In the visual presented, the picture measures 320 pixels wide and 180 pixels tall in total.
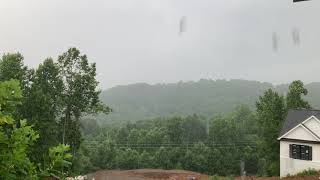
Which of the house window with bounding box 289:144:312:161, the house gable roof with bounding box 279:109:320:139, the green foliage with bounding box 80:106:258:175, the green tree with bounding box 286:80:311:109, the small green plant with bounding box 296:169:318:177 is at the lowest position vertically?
the green foliage with bounding box 80:106:258:175

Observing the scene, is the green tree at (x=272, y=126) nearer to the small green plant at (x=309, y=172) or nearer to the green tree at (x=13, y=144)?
the small green plant at (x=309, y=172)

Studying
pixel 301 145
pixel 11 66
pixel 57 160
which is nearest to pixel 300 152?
pixel 301 145

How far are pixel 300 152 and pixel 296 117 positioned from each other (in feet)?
12.1

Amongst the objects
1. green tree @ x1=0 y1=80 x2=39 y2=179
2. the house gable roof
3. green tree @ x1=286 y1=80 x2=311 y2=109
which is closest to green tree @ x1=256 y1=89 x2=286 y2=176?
green tree @ x1=286 y1=80 x2=311 y2=109

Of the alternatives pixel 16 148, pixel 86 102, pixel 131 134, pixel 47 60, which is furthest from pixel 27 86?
pixel 131 134

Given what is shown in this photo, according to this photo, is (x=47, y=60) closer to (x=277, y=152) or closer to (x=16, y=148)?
(x=277, y=152)

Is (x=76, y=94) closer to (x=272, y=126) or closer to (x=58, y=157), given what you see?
(x=272, y=126)

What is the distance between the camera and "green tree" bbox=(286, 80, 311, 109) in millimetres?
43331

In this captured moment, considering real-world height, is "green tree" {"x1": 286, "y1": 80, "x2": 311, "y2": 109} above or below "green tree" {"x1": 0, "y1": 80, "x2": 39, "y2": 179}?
above

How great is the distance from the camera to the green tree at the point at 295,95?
4333 centimetres

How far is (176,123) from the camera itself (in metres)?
Answer: 96.4

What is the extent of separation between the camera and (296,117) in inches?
1452

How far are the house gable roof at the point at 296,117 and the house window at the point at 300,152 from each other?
1585 millimetres

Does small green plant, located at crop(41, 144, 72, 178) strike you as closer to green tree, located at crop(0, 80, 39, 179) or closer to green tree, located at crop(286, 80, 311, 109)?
green tree, located at crop(0, 80, 39, 179)
